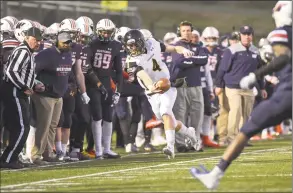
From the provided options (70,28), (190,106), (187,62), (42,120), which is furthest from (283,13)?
(190,106)

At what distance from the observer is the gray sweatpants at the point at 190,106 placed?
14.7 meters

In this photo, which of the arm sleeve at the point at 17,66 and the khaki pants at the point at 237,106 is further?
the khaki pants at the point at 237,106

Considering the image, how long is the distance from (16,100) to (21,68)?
35 centimetres

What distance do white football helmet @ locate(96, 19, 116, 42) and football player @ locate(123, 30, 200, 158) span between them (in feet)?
3.21

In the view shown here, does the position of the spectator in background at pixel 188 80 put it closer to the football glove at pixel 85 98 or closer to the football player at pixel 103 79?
the football player at pixel 103 79

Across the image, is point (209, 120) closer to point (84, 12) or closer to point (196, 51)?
point (196, 51)

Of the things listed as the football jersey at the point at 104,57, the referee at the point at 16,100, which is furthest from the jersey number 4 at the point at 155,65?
the referee at the point at 16,100

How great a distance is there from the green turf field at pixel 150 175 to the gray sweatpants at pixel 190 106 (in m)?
1.26

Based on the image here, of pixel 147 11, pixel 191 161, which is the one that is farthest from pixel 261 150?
pixel 147 11

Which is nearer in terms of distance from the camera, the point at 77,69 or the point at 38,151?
the point at 38,151

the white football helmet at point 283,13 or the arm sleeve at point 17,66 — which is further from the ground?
the white football helmet at point 283,13

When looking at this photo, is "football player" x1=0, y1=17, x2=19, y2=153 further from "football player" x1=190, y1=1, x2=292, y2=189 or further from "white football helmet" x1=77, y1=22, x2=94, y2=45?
"football player" x1=190, y1=1, x2=292, y2=189

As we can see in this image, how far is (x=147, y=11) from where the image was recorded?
39656mm

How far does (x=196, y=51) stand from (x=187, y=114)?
1.00m
